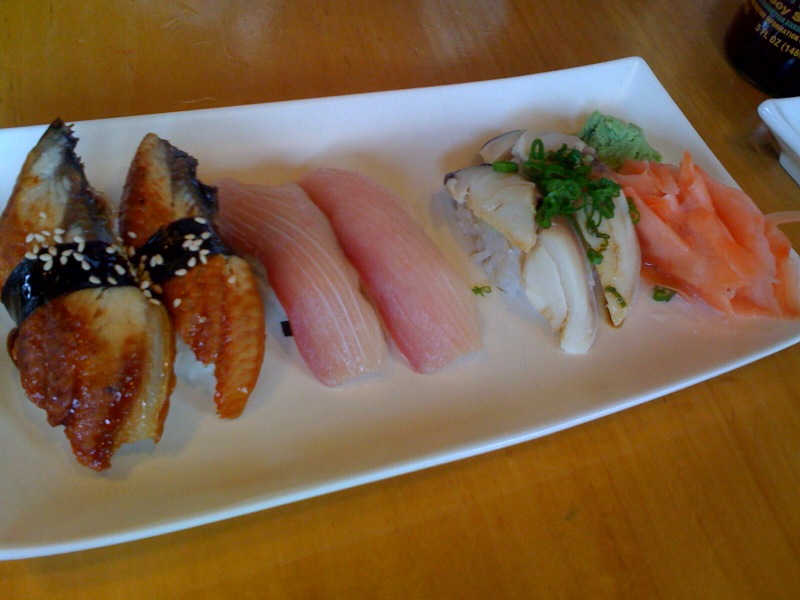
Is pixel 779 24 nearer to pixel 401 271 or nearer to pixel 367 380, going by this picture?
pixel 401 271

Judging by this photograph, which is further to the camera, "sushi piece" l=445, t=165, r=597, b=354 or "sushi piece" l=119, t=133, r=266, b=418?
"sushi piece" l=445, t=165, r=597, b=354

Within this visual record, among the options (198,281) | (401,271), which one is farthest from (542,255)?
(198,281)

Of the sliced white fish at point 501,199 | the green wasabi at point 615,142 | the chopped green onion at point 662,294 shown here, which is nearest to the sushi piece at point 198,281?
the sliced white fish at point 501,199

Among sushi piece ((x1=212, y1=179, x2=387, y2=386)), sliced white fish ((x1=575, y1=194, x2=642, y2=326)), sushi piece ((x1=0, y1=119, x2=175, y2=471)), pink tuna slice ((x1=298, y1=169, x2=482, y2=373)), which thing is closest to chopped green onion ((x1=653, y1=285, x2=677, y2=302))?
sliced white fish ((x1=575, y1=194, x2=642, y2=326))

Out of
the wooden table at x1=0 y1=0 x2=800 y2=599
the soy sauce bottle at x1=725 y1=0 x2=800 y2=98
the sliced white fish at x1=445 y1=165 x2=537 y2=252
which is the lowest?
the wooden table at x1=0 y1=0 x2=800 y2=599

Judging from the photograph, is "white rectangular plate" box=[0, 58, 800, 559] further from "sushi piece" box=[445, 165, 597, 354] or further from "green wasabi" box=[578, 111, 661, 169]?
"green wasabi" box=[578, 111, 661, 169]

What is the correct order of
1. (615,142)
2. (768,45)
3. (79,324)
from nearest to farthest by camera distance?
(79,324) → (615,142) → (768,45)

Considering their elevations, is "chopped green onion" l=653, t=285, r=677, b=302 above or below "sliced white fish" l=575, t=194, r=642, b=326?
below

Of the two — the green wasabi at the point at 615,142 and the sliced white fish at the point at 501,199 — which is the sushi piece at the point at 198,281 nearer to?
the sliced white fish at the point at 501,199

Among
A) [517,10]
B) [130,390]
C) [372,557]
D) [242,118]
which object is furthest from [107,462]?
[517,10]
